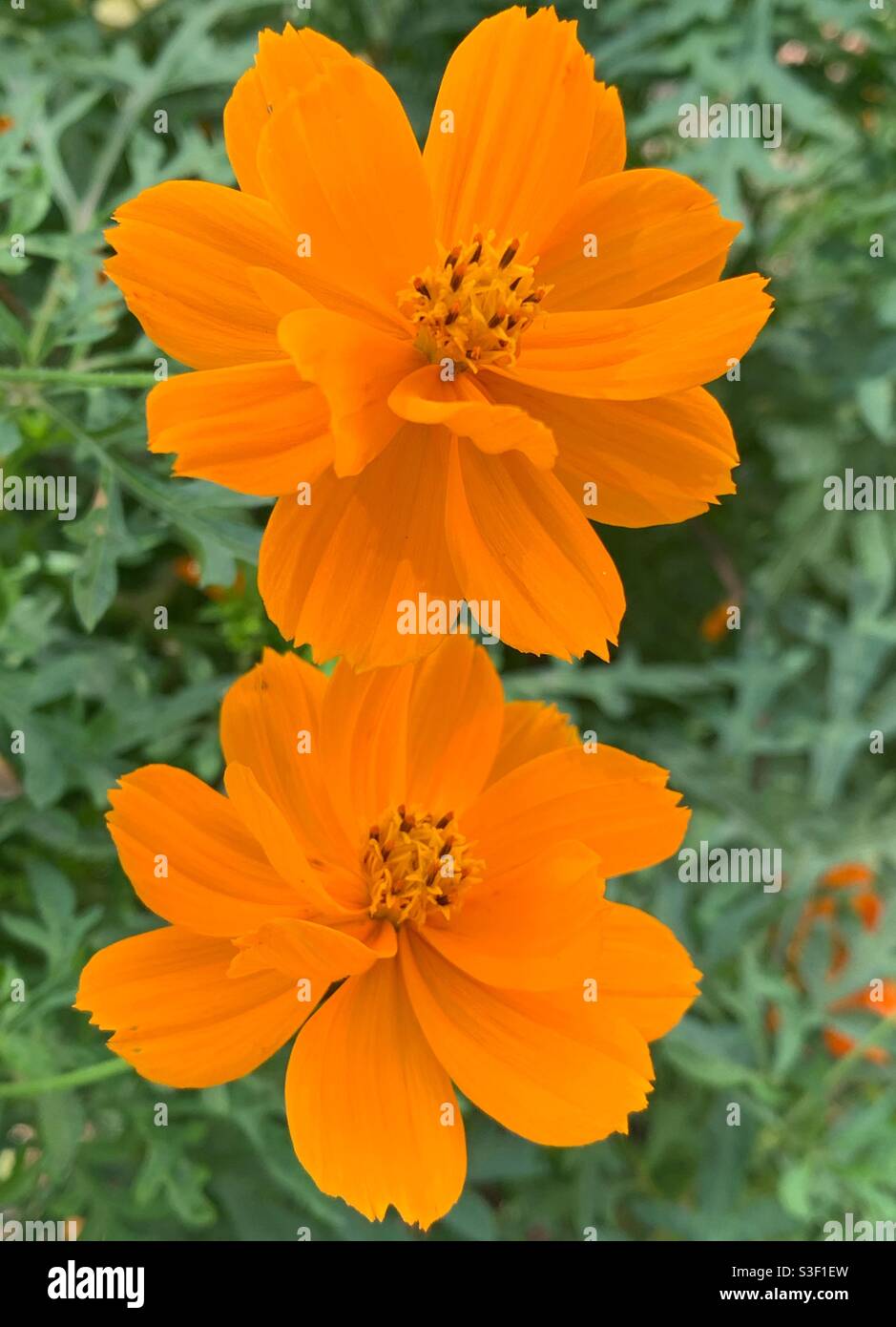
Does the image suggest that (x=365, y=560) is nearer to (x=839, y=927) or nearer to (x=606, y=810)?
(x=606, y=810)

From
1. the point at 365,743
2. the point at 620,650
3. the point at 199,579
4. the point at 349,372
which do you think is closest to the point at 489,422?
the point at 349,372

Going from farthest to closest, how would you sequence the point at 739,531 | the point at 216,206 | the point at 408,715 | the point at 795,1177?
the point at 739,531, the point at 795,1177, the point at 408,715, the point at 216,206

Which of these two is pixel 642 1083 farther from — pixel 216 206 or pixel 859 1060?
pixel 859 1060

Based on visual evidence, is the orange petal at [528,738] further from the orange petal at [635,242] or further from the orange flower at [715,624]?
the orange flower at [715,624]

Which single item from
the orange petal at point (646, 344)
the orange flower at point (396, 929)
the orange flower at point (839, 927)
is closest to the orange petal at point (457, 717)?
the orange flower at point (396, 929)

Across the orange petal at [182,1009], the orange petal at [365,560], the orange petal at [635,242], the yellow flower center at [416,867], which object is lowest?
the orange petal at [182,1009]
